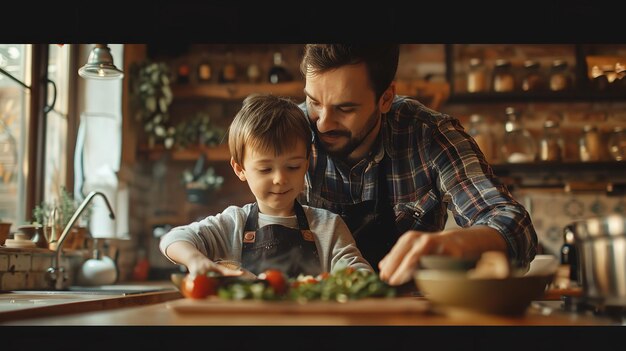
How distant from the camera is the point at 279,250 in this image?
53.8 inches

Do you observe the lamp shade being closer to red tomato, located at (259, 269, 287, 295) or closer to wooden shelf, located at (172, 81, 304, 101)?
red tomato, located at (259, 269, 287, 295)

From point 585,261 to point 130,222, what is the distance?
3.03m

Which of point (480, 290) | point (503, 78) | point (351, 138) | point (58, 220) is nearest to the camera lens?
point (480, 290)

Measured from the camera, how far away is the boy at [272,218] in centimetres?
135

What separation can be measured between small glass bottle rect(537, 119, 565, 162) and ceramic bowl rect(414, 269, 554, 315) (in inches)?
114

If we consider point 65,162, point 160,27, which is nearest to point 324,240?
point 160,27

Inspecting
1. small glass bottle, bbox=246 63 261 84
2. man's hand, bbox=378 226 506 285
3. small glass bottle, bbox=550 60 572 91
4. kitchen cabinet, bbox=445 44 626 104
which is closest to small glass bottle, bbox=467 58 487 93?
kitchen cabinet, bbox=445 44 626 104

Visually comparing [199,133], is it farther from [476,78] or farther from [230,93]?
[476,78]

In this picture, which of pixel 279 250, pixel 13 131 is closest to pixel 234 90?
pixel 13 131

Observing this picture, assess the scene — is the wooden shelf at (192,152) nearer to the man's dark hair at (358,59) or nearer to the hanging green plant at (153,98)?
the hanging green plant at (153,98)

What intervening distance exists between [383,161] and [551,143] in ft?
7.45

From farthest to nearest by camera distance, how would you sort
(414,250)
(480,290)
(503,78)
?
(503,78) → (414,250) → (480,290)

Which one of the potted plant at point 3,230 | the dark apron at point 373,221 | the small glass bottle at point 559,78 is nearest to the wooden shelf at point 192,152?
the potted plant at point 3,230

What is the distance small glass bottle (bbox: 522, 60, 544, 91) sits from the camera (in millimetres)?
3656
